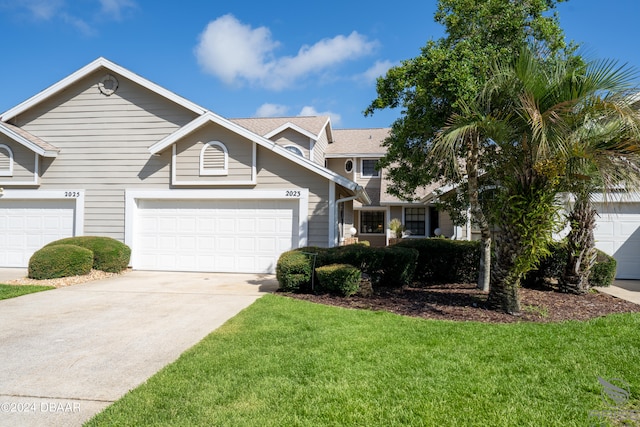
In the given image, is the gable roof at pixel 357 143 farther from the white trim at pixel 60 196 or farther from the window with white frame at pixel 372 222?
the white trim at pixel 60 196

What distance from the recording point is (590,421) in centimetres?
316

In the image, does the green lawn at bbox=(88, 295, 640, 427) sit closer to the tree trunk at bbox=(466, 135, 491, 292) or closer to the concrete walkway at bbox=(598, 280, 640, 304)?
the tree trunk at bbox=(466, 135, 491, 292)

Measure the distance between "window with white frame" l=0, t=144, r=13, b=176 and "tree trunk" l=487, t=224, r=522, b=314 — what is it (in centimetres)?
1409

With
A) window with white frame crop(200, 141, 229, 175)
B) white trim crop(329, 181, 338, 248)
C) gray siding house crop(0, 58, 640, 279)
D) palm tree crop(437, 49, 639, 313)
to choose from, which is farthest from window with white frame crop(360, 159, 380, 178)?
palm tree crop(437, 49, 639, 313)

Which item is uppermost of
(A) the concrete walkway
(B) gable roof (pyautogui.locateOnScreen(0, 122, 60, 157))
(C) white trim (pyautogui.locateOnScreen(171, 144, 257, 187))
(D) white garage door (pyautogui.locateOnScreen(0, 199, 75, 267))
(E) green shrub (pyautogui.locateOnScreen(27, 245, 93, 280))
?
(B) gable roof (pyautogui.locateOnScreen(0, 122, 60, 157))

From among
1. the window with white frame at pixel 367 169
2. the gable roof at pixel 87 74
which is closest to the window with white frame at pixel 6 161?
the gable roof at pixel 87 74

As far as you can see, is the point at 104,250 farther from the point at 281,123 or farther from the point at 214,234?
Answer: the point at 281,123

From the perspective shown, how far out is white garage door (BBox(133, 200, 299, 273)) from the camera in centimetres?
1159

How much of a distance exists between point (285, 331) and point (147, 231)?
8291 mm

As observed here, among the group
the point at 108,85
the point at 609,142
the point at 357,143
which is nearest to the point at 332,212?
the point at 609,142

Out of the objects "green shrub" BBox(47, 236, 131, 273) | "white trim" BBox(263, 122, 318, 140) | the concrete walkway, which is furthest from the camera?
"white trim" BBox(263, 122, 318, 140)

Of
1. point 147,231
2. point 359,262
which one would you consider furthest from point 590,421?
point 147,231

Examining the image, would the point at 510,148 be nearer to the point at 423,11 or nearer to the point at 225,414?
the point at 423,11

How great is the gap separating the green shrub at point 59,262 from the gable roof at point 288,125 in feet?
30.7
